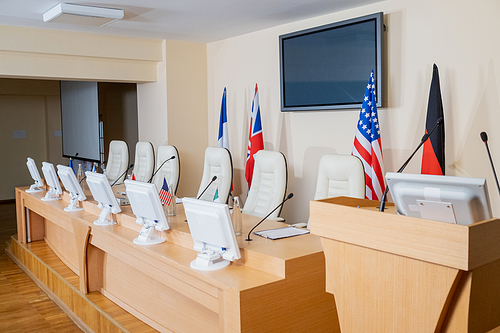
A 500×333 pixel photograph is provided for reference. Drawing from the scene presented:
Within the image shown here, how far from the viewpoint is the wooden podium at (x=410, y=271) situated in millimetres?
1360

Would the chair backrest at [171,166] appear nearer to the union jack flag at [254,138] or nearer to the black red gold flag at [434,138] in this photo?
the union jack flag at [254,138]

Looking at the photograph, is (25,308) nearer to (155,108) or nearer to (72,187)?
(72,187)

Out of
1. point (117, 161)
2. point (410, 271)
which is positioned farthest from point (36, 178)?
point (410, 271)

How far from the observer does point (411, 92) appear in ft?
13.6

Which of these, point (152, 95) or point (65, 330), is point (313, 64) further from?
point (65, 330)

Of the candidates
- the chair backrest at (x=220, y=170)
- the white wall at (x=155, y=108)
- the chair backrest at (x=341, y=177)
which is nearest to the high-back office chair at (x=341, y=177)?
the chair backrest at (x=341, y=177)

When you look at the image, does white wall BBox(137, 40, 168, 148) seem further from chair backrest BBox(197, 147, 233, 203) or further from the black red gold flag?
the black red gold flag

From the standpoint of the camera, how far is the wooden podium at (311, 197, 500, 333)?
1360 mm

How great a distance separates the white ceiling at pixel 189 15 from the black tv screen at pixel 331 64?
26cm

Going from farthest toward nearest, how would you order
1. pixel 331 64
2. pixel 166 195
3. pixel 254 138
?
pixel 254 138, pixel 331 64, pixel 166 195

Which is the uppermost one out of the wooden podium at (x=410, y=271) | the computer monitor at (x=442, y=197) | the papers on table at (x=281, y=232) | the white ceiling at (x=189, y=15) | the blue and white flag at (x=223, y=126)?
the white ceiling at (x=189, y=15)

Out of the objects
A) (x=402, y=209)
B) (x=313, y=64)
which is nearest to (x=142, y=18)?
(x=313, y=64)

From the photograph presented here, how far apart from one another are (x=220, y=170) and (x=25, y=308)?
2230 millimetres

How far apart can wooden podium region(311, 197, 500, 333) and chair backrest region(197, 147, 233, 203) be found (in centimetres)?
311
